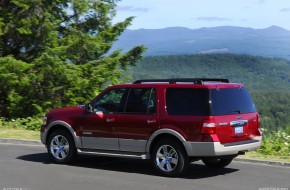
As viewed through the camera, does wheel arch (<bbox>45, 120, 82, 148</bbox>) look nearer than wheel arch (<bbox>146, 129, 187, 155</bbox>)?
No

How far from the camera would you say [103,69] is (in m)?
26.2

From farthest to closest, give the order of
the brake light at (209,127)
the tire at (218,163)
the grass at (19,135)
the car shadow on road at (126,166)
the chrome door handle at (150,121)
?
the grass at (19,135) → the tire at (218,163) → the car shadow on road at (126,166) → the chrome door handle at (150,121) → the brake light at (209,127)

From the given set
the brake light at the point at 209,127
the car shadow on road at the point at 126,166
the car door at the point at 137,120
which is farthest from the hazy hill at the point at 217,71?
the brake light at the point at 209,127

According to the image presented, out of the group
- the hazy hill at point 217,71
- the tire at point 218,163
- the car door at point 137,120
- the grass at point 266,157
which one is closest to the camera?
the car door at point 137,120

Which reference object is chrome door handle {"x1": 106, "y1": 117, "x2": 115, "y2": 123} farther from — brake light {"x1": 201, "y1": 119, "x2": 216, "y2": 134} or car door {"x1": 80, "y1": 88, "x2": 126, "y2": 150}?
brake light {"x1": 201, "y1": 119, "x2": 216, "y2": 134}

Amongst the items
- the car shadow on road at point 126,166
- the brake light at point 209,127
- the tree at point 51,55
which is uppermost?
the tree at point 51,55

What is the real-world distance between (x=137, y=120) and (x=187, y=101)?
3.49 feet

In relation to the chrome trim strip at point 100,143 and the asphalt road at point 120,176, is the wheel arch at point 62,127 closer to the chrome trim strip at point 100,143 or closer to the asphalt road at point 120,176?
the chrome trim strip at point 100,143

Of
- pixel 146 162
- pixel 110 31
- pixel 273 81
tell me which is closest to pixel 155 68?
pixel 273 81

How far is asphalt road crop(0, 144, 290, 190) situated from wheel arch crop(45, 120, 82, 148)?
505 mm

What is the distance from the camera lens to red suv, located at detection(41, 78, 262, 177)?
9.06 metres

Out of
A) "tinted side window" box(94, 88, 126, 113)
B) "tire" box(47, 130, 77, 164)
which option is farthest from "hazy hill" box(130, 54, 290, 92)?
"tinted side window" box(94, 88, 126, 113)

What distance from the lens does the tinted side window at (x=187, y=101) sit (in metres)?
9.09

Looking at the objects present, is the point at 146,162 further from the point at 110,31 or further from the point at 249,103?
the point at 110,31
